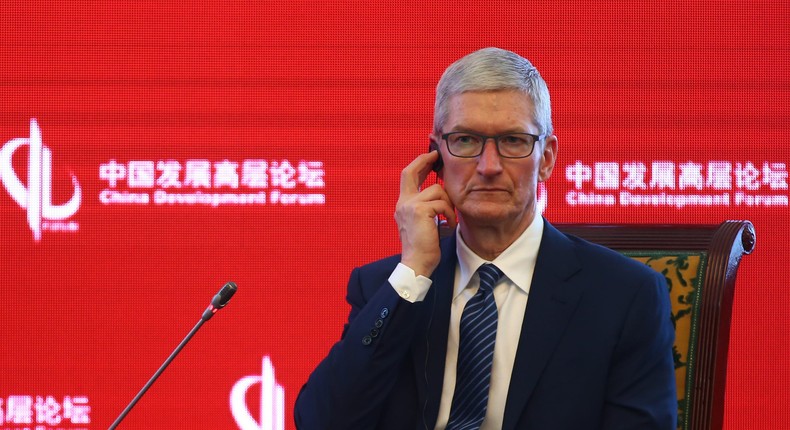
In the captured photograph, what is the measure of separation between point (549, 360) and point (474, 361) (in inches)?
5.2

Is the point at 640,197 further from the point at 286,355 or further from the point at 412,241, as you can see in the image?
the point at 412,241

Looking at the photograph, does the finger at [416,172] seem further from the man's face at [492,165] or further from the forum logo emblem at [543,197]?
the forum logo emblem at [543,197]

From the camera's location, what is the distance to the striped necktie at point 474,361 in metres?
1.69

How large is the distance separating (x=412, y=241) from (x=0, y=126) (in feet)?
6.14

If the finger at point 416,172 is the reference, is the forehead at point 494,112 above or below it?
above

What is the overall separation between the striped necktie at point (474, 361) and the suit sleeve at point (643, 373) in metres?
0.21

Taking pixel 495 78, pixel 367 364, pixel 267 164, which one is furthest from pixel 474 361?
pixel 267 164

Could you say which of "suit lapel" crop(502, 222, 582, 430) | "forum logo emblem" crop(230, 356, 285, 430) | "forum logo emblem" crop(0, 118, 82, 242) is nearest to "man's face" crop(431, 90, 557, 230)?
"suit lapel" crop(502, 222, 582, 430)

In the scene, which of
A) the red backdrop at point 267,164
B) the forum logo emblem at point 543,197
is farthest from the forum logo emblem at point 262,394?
the forum logo emblem at point 543,197

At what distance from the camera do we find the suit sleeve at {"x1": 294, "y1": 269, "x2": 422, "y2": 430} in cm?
167

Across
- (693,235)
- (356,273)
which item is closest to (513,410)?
(356,273)

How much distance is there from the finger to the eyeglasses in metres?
0.10

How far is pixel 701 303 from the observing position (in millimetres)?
1918

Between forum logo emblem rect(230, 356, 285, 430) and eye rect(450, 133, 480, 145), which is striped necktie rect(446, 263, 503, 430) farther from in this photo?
forum logo emblem rect(230, 356, 285, 430)
